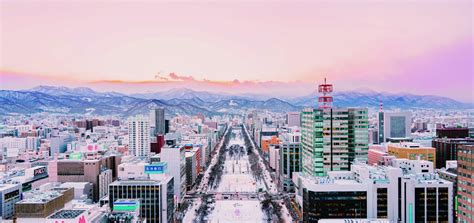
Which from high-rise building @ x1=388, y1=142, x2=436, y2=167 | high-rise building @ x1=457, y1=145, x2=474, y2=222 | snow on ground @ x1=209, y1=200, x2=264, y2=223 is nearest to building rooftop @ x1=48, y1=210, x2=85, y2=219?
snow on ground @ x1=209, y1=200, x2=264, y2=223

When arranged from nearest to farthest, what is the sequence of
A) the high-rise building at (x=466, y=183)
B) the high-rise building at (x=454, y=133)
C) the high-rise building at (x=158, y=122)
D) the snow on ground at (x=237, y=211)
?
the high-rise building at (x=466, y=183)
the snow on ground at (x=237, y=211)
the high-rise building at (x=454, y=133)
the high-rise building at (x=158, y=122)

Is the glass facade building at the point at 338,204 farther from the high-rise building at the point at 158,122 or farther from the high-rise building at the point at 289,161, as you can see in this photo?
the high-rise building at the point at 158,122

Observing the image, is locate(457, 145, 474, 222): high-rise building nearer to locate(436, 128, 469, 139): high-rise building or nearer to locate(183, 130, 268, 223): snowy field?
locate(183, 130, 268, 223): snowy field

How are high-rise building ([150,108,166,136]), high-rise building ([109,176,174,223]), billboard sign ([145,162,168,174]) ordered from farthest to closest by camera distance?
high-rise building ([150,108,166,136]), billboard sign ([145,162,168,174]), high-rise building ([109,176,174,223])

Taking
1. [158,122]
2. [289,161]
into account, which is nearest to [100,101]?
[158,122]

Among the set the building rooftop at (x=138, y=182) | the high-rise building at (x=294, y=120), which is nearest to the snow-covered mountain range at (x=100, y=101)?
the high-rise building at (x=294, y=120)

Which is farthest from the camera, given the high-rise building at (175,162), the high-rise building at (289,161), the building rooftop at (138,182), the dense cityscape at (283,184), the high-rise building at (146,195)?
the high-rise building at (289,161)

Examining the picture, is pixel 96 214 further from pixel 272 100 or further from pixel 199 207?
pixel 272 100
